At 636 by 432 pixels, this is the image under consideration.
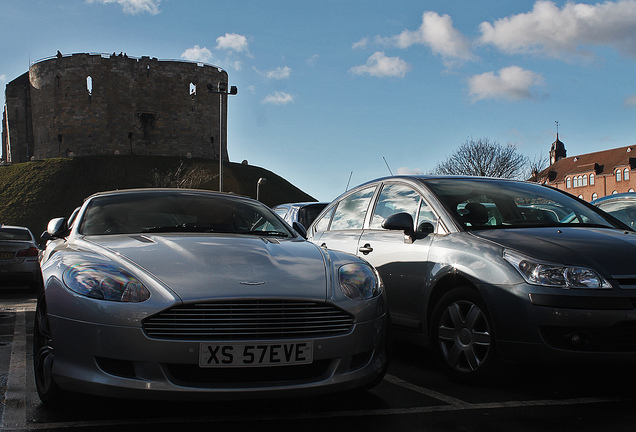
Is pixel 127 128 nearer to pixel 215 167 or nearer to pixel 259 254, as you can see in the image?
pixel 215 167

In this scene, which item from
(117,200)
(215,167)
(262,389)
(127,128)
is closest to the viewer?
(262,389)

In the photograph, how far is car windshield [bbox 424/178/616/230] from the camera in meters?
5.21

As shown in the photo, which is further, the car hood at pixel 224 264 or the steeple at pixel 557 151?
the steeple at pixel 557 151

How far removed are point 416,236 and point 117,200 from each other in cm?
234

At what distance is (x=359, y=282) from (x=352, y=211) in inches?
108

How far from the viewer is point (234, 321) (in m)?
3.42

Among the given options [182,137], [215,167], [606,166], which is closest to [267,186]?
[215,167]

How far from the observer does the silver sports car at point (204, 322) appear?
11.1 ft

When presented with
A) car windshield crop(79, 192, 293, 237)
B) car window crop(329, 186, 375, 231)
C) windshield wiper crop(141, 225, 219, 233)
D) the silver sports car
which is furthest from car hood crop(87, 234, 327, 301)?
car window crop(329, 186, 375, 231)

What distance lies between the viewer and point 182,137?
256 feet

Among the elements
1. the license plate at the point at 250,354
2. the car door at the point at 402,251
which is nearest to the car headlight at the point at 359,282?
the license plate at the point at 250,354

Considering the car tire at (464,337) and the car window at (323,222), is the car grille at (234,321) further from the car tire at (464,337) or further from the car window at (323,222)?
the car window at (323,222)

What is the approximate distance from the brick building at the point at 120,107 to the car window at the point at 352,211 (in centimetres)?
7183

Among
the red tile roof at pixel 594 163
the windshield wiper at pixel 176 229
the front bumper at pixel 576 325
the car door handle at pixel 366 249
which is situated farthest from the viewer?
the red tile roof at pixel 594 163
